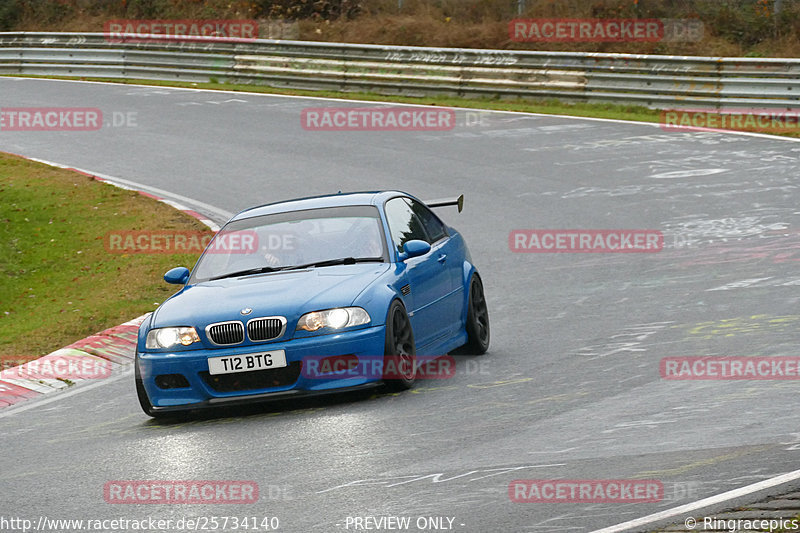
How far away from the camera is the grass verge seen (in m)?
12.6

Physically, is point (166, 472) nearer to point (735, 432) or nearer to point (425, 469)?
point (425, 469)

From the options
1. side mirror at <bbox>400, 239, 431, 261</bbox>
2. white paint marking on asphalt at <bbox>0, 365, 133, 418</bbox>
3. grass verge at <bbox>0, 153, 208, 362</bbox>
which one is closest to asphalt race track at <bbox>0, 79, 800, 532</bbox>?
white paint marking on asphalt at <bbox>0, 365, 133, 418</bbox>

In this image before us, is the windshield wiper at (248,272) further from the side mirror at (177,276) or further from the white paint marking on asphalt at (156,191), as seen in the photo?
the white paint marking on asphalt at (156,191)

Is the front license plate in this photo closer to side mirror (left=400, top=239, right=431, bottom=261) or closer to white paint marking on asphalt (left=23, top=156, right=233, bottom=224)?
side mirror (left=400, top=239, right=431, bottom=261)

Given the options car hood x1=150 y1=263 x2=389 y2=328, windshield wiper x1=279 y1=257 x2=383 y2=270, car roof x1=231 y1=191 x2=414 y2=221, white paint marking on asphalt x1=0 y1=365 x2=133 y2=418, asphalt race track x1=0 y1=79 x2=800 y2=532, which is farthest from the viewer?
car roof x1=231 y1=191 x2=414 y2=221

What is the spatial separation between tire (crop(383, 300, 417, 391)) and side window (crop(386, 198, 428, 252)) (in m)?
0.89

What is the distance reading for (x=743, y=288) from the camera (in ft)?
39.1

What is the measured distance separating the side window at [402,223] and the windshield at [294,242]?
148 mm

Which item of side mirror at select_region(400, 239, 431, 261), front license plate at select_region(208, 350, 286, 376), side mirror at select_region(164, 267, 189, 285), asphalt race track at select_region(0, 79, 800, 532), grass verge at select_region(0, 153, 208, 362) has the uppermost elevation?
side mirror at select_region(400, 239, 431, 261)

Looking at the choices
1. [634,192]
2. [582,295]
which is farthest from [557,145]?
[582,295]

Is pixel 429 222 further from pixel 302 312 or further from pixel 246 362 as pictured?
pixel 246 362

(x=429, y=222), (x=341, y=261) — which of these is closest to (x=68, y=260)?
(x=429, y=222)

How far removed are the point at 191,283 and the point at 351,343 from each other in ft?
5.93

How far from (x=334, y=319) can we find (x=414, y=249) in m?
1.24
